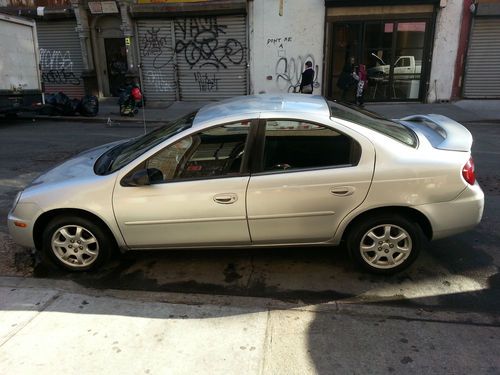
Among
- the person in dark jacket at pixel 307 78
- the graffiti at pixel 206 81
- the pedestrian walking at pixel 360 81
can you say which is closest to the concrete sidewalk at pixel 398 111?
the pedestrian walking at pixel 360 81

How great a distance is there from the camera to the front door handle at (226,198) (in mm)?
3547

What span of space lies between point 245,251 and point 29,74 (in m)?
11.5

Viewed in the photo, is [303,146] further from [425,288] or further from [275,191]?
[425,288]

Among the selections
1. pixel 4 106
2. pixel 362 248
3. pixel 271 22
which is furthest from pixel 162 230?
pixel 271 22

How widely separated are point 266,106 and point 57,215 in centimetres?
208

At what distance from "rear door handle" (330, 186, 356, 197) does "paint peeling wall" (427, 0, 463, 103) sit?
13.3m

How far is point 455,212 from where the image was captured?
361cm

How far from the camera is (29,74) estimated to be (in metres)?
12.9

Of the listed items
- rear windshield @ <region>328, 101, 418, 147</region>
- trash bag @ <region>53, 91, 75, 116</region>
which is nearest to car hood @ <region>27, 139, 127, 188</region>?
rear windshield @ <region>328, 101, 418, 147</region>

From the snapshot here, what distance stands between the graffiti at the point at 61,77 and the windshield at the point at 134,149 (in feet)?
49.6

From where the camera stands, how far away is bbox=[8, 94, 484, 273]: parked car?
3.53m

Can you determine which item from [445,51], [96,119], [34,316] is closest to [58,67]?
[96,119]

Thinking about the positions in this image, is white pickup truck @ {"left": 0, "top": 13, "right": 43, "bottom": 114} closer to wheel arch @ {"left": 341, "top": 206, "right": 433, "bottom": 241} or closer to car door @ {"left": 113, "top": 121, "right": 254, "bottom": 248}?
car door @ {"left": 113, "top": 121, "right": 254, "bottom": 248}

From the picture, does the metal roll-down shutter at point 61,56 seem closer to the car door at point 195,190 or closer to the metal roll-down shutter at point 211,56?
the metal roll-down shutter at point 211,56
